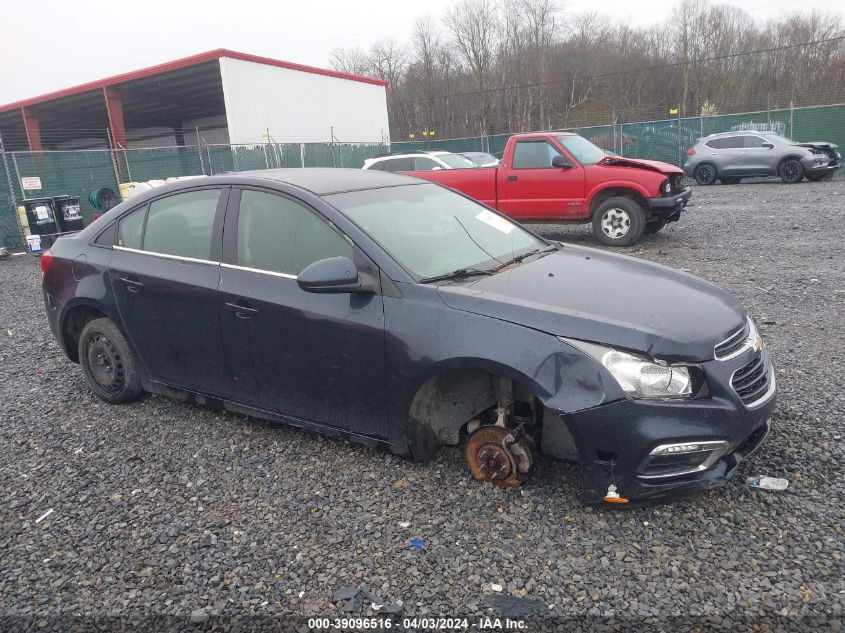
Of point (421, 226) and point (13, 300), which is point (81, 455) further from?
point (13, 300)

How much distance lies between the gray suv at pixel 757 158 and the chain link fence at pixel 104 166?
1345 cm

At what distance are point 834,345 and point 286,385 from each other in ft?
14.0

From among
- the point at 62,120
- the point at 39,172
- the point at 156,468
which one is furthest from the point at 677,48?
the point at 156,468

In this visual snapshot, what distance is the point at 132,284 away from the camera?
4098 millimetres

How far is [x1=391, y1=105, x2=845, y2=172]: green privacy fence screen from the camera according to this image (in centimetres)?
2153

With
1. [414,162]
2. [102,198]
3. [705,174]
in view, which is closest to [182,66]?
[102,198]

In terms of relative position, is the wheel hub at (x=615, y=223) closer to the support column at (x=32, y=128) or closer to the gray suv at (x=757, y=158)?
the gray suv at (x=757, y=158)

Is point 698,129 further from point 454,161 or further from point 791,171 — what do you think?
point 454,161

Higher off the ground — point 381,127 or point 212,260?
point 381,127

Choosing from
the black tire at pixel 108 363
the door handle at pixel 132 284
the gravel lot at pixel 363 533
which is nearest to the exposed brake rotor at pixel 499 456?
the gravel lot at pixel 363 533

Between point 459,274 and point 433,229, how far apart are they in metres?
0.50

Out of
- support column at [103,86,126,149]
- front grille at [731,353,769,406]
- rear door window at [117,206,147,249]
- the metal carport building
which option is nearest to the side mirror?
rear door window at [117,206,147,249]

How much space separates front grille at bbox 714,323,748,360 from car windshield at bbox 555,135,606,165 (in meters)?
7.62

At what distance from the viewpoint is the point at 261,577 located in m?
2.68
